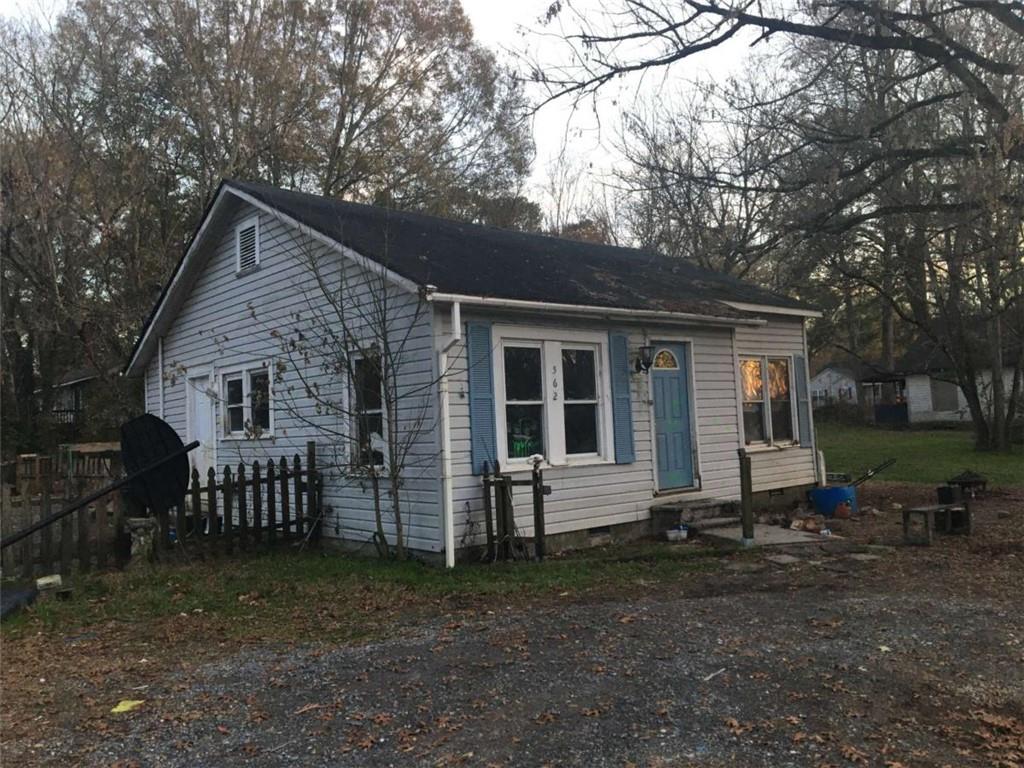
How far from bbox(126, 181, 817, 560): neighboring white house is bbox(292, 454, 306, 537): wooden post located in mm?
309

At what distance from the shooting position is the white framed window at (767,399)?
470 inches

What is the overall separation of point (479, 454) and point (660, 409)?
299 centimetres

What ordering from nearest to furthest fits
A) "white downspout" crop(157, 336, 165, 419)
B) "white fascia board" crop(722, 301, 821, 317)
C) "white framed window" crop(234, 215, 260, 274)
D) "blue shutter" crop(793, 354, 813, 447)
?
"white framed window" crop(234, 215, 260, 274)
"white fascia board" crop(722, 301, 821, 317)
"blue shutter" crop(793, 354, 813, 447)
"white downspout" crop(157, 336, 165, 419)

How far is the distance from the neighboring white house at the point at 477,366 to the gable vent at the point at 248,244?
0.11 feet

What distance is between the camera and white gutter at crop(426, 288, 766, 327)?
794 cm

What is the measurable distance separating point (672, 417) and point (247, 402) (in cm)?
587

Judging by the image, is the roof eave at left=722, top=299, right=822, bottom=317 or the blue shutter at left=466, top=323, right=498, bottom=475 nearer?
the blue shutter at left=466, top=323, right=498, bottom=475

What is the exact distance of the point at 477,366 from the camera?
839cm

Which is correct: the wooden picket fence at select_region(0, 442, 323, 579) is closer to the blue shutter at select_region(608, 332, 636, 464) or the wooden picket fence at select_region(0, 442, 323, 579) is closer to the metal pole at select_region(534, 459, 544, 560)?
the metal pole at select_region(534, 459, 544, 560)

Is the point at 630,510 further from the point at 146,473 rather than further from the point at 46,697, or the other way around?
the point at 46,697

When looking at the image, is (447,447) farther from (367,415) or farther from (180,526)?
(180,526)

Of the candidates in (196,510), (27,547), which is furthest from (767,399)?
(27,547)

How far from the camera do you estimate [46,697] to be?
183 inches

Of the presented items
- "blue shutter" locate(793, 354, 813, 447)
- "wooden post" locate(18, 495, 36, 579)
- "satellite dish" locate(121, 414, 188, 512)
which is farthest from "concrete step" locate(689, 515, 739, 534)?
"wooden post" locate(18, 495, 36, 579)
